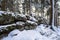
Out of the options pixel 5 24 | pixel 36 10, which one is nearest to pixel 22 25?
pixel 5 24

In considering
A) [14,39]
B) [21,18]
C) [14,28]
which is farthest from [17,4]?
[14,39]

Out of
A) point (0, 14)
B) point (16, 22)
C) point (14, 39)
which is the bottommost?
point (14, 39)

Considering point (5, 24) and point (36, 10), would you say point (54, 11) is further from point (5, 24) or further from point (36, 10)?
point (5, 24)

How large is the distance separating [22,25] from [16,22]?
1.49 feet

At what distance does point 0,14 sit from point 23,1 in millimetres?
6993

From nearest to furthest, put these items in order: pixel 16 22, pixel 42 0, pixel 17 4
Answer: pixel 16 22
pixel 17 4
pixel 42 0

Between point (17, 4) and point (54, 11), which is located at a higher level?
point (17, 4)

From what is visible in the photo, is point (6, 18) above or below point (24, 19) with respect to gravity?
above

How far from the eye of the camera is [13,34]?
661cm

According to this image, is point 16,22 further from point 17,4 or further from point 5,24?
point 17,4

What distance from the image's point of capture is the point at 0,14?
6.83m

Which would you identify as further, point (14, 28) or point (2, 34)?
point (14, 28)

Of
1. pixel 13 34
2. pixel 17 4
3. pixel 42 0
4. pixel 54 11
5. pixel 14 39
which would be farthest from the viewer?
pixel 42 0

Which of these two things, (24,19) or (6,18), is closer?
(6,18)
